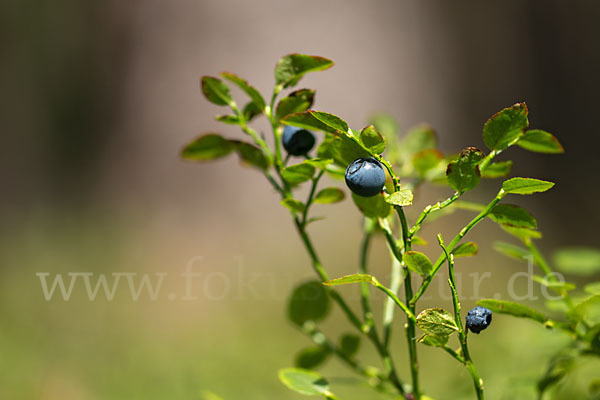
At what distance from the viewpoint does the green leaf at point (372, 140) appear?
0.46 metres

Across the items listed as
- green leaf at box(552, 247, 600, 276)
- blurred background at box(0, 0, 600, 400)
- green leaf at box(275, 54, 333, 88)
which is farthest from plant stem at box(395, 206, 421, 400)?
blurred background at box(0, 0, 600, 400)

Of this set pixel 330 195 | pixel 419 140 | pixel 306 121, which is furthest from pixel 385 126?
pixel 306 121

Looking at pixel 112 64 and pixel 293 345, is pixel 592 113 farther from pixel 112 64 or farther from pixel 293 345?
pixel 112 64

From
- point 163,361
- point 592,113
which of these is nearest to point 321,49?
point 592,113

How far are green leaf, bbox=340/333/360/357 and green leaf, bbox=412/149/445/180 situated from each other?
0.22 meters

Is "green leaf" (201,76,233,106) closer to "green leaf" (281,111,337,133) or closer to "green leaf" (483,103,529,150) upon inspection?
"green leaf" (281,111,337,133)

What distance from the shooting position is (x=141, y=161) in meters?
4.01

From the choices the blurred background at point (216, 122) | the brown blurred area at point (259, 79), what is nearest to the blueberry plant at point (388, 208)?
the blurred background at point (216, 122)

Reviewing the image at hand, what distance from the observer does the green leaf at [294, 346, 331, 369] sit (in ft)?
2.38

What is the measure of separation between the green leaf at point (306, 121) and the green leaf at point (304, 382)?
25cm

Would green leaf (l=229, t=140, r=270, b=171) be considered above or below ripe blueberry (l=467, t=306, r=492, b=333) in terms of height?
above

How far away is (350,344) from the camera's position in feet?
2.30

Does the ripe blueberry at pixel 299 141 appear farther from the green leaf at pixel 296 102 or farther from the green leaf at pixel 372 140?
the green leaf at pixel 372 140

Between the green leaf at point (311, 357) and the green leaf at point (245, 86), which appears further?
the green leaf at point (311, 357)
